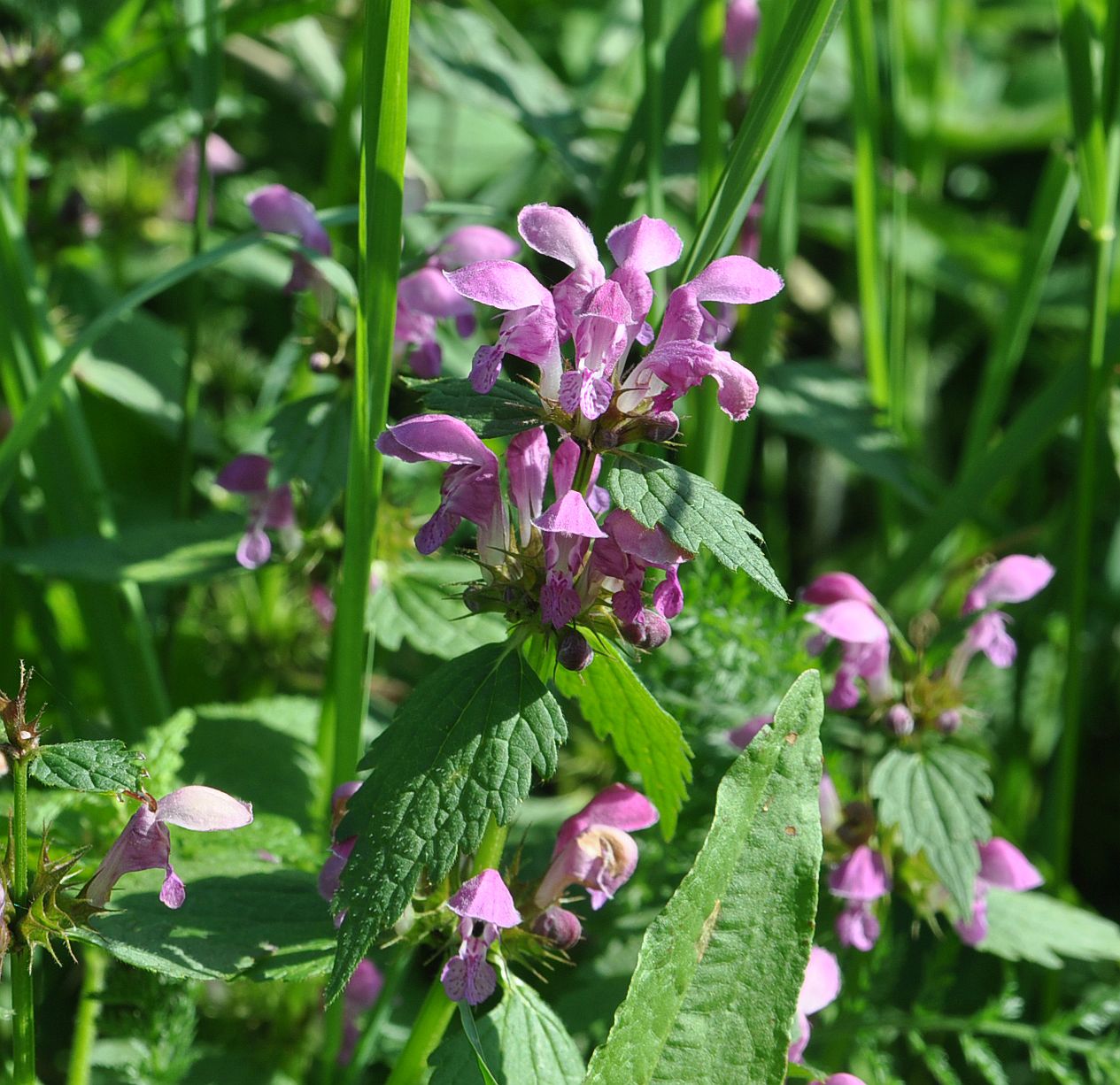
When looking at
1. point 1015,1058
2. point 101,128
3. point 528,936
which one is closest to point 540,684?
point 528,936

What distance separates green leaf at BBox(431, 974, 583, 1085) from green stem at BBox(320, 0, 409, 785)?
27 centimetres

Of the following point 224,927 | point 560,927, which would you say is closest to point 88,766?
point 224,927

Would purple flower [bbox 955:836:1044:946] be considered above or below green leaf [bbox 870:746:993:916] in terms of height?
below

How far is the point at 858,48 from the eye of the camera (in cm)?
160

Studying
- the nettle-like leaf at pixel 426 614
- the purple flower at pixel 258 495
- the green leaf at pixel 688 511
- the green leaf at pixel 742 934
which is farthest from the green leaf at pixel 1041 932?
the purple flower at pixel 258 495

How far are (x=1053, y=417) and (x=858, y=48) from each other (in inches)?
21.0

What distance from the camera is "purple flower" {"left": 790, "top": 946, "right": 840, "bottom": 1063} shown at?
100cm

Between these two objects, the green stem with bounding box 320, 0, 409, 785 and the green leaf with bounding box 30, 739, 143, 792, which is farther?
the green stem with bounding box 320, 0, 409, 785

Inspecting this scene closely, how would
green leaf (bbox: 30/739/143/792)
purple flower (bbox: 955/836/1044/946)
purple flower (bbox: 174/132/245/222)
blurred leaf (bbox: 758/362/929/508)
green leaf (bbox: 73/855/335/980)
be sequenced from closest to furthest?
green leaf (bbox: 30/739/143/792), green leaf (bbox: 73/855/335/980), purple flower (bbox: 955/836/1044/946), blurred leaf (bbox: 758/362/929/508), purple flower (bbox: 174/132/245/222)

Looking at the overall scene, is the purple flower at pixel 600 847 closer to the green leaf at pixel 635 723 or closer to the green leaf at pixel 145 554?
the green leaf at pixel 635 723

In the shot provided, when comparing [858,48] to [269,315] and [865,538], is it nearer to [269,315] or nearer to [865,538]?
[865,538]

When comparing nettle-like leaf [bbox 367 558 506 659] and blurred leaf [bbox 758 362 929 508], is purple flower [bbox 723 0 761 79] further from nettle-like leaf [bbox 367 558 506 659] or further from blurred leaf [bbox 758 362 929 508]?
nettle-like leaf [bbox 367 558 506 659]

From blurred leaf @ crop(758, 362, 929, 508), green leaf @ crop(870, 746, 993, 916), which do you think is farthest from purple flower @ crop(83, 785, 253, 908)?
blurred leaf @ crop(758, 362, 929, 508)

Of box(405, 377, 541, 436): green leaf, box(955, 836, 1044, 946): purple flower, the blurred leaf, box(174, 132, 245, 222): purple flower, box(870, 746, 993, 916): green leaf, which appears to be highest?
box(405, 377, 541, 436): green leaf
